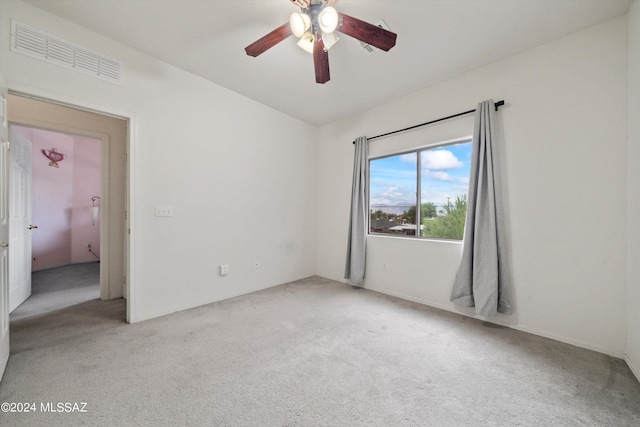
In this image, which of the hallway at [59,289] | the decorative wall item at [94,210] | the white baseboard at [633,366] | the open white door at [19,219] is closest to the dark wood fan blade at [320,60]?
the white baseboard at [633,366]

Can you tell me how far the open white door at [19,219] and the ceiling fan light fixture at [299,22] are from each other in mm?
3273

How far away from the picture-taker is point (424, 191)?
125 inches

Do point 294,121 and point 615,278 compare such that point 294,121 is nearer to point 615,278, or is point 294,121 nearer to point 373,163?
point 373,163

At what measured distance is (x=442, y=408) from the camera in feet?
4.64

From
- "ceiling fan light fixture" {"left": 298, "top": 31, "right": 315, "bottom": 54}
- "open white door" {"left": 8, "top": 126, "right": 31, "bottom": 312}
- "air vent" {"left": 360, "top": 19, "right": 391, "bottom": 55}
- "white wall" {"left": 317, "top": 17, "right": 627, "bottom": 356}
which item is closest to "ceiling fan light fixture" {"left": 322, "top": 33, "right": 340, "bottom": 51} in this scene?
"ceiling fan light fixture" {"left": 298, "top": 31, "right": 315, "bottom": 54}

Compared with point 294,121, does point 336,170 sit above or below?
below

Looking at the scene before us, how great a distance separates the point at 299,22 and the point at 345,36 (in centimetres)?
66

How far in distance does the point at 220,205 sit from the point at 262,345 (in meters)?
1.80

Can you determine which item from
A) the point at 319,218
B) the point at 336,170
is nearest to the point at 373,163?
the point at 336,170

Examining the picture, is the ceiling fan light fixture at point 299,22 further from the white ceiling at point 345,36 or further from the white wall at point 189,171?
the white wall at point 189,171

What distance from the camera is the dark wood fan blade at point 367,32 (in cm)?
163

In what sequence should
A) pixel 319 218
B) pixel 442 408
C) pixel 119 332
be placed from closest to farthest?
pixel 442 408 → pixel 119 332 → pixel 319 218

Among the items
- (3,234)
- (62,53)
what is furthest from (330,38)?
(3,234)

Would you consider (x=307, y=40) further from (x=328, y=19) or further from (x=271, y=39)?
(x=328, y=19)
